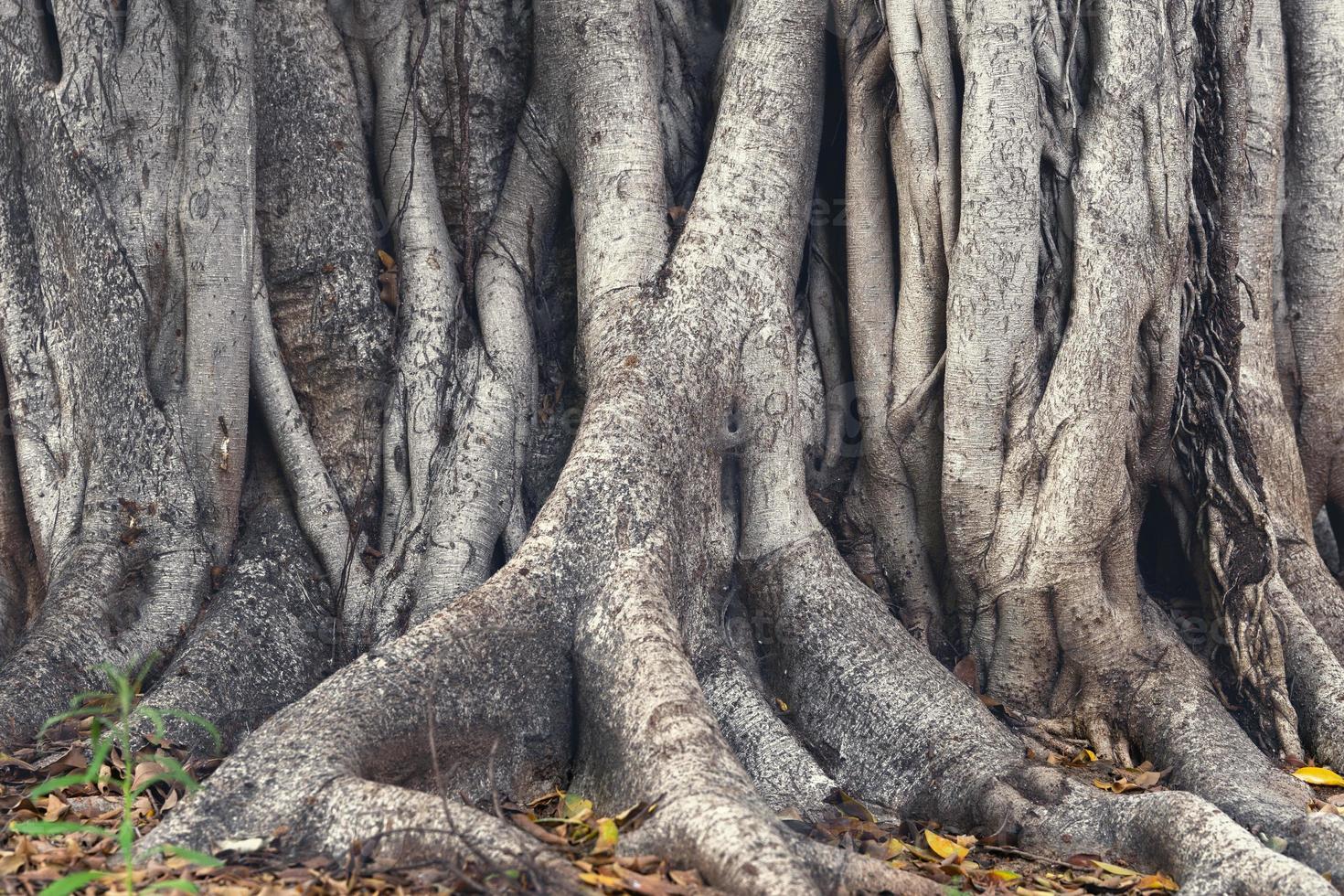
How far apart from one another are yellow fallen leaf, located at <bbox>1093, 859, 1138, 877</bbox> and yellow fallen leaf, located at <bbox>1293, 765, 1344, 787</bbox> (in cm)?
98

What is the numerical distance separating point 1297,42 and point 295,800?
4455 mm

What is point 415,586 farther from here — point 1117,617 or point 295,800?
point 1117,617

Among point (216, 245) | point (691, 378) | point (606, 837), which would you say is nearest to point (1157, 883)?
point (606, 837)

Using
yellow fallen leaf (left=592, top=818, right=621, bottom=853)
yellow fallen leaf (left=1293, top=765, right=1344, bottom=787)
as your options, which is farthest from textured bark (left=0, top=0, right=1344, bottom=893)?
yellow fallen leaf (left=592, top=818, right=621, bottom=853)

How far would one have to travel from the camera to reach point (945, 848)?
10.9ft

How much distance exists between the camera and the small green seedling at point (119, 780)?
236 cm

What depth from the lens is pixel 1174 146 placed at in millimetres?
4172

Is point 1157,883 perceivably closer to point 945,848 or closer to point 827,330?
point 945,848

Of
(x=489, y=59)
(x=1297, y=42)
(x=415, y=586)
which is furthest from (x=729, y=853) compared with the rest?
(x=1297, y=42)

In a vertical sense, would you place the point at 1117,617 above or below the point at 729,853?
above

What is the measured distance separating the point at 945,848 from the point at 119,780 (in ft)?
7.02

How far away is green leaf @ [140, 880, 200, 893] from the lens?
7.64 ft

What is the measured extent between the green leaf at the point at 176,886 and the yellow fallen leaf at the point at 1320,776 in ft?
10.2

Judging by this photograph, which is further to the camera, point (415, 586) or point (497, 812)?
point (415, 586)
